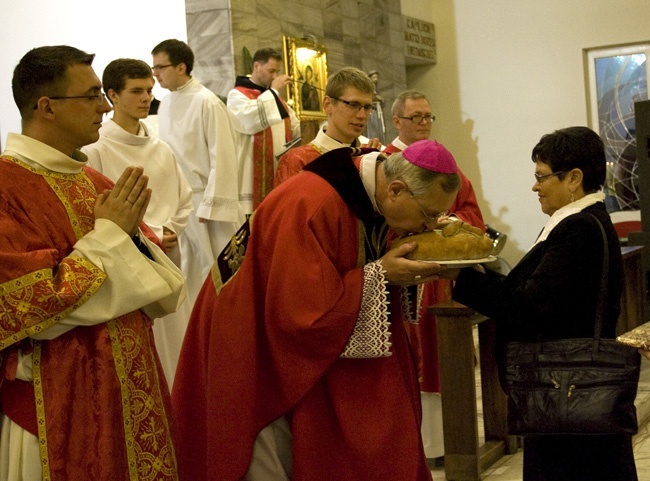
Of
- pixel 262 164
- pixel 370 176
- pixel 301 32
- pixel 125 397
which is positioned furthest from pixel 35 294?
pixel 301 32

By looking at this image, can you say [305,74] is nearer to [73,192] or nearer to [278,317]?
[73,192]

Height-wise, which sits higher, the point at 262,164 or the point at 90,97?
the point at 90,97

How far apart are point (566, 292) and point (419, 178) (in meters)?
0.78

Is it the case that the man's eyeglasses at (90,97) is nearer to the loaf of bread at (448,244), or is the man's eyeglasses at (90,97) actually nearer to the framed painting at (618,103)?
the loaf of bread at (448,244)

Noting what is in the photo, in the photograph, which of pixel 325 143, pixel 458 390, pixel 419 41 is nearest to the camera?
pixel 458 390

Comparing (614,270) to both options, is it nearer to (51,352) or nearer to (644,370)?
(51,352)

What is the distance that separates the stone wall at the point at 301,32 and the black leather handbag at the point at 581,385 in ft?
18.6

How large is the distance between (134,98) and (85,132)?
7.01 ft

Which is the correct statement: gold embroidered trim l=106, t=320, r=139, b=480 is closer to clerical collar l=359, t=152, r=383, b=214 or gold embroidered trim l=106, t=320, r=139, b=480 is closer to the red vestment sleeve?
the red vestment sleeve

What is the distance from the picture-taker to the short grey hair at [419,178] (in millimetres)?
2789

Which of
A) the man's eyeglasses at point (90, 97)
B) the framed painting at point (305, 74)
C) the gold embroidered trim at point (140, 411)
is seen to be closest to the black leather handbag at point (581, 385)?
the gold embroidered trim at point (140, 411)

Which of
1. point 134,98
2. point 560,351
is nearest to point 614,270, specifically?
point 560,351

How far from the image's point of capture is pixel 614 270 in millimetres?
3277

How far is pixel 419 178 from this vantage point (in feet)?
9.15
